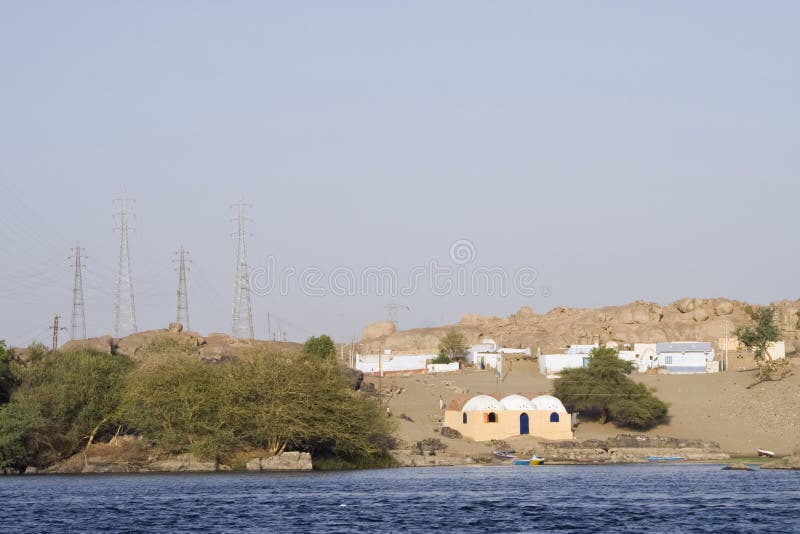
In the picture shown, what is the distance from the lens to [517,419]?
9294cm

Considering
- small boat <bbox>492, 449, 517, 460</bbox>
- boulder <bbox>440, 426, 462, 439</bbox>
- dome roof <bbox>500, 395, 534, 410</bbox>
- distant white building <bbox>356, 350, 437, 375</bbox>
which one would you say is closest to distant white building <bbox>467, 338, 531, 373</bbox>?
distant white building <bbox>356, 350, 437, 375</bbox>

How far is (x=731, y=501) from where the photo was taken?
173 feet

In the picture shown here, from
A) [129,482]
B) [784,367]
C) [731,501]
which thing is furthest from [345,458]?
[784,367]

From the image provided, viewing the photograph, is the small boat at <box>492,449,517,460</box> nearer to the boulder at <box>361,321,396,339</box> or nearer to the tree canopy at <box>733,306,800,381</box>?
the tree canopy at <box>733,306,800,381</box>

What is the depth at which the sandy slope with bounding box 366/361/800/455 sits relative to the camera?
308 feet

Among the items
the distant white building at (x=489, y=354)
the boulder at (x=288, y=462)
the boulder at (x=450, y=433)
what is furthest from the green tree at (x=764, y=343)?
the boulder at (x=288, y=462)

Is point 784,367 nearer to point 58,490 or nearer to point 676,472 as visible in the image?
point 676,472

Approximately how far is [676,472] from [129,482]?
32.2 m

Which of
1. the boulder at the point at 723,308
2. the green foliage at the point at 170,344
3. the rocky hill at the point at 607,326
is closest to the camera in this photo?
the green foliage at the point at 170,344

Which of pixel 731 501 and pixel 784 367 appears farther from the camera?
pixel 784 367

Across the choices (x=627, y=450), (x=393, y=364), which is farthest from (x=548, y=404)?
(x=393, y=364)

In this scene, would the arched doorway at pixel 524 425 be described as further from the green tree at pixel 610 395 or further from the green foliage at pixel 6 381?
the green foliage at pixel 6 381

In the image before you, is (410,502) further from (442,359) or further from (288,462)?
(442,359)

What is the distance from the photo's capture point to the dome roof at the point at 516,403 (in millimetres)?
93188
